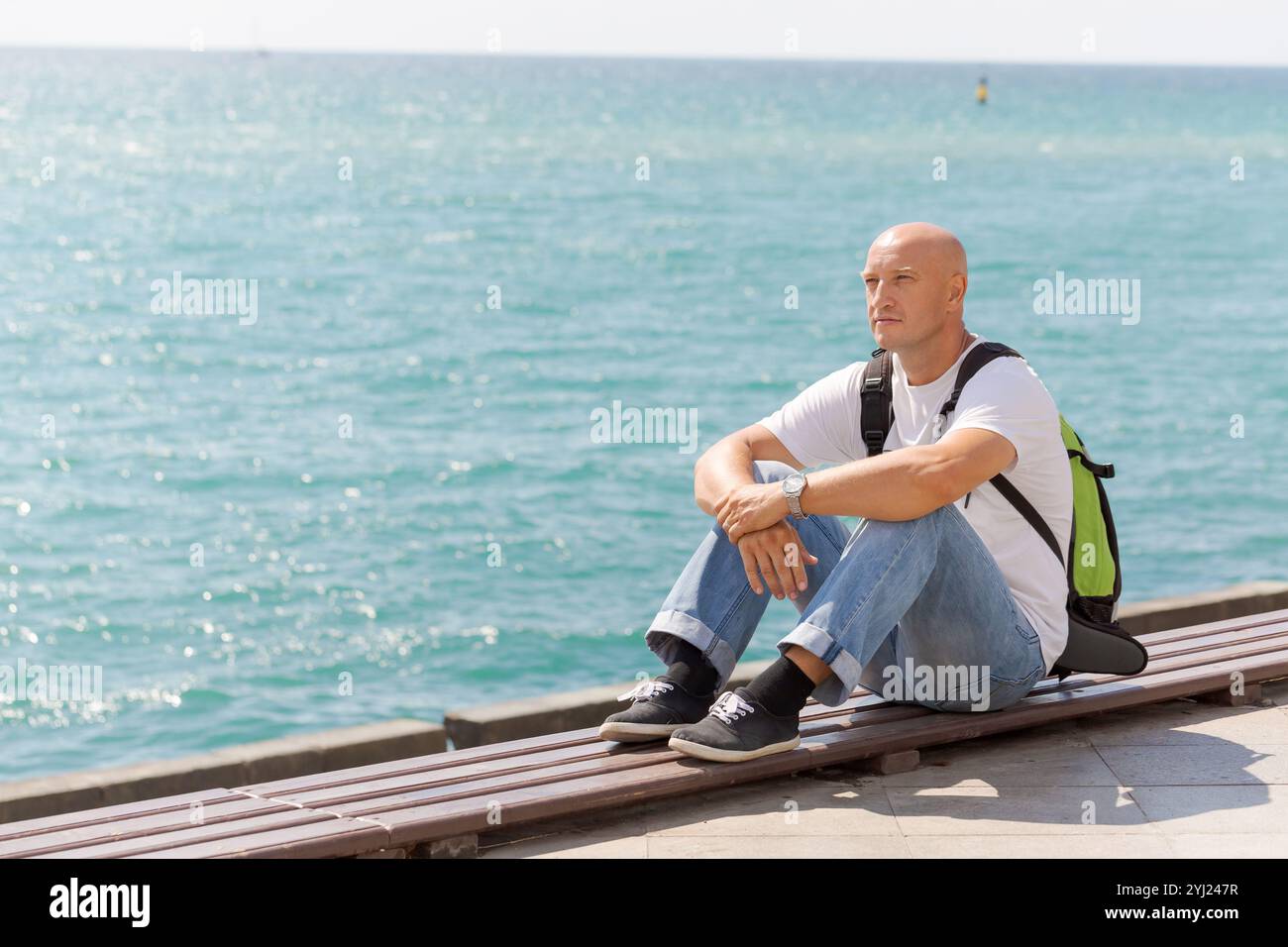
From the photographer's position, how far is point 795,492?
4.29 meters

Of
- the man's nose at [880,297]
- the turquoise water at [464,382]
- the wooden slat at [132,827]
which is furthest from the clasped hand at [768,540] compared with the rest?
the turquoise water at [464,382]

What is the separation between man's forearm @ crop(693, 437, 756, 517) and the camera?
4.45m

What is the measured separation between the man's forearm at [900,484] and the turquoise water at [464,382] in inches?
397

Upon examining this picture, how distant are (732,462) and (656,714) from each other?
2.43 ft

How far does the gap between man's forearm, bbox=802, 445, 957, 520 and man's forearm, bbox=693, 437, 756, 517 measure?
0.39 m

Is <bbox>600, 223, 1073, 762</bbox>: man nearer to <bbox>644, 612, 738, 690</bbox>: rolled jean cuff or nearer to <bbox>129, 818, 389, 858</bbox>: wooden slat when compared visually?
<bbox>644, 612, 738, 690</bbox>: rolled jean cuff

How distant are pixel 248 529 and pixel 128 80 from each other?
5320 inches

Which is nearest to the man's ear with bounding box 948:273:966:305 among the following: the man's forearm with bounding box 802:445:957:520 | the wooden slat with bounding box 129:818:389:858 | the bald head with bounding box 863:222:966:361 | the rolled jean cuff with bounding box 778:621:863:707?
the bald head with bounding box 863:222:966:361

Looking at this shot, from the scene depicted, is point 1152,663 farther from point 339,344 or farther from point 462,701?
point 339,344

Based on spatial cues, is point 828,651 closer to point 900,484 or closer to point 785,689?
point 785,689

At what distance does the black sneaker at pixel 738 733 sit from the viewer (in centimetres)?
418

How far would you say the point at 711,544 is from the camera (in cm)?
443
